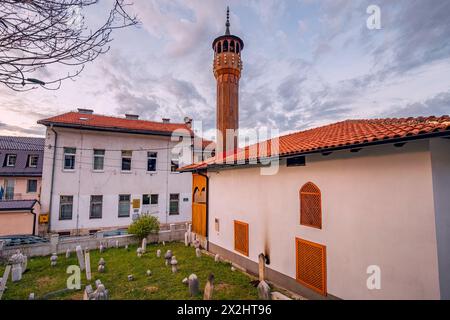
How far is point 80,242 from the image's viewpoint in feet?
38.1

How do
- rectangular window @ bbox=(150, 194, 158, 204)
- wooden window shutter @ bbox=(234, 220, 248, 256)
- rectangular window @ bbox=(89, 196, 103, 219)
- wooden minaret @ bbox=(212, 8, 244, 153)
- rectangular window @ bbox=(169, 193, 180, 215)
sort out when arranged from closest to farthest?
wooden window shutter @ bbox=(234, 220, 248, 256) < rectangular window @ bbox=(89, 196, 103, 219) < wooden minaret @ bbox=(212, 8, 244, 153) < rectangular window @ bbox=(150, 194, 158, 204) < rectangular window @ bbox=(169, 193, 180, 215)

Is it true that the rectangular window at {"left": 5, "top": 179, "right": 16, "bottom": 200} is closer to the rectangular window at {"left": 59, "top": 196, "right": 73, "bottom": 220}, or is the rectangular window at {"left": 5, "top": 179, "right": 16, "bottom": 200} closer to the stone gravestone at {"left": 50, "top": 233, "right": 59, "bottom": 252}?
the rectangular window at {"left": 59, "top": 196, "right": 73, "bottom": 220}

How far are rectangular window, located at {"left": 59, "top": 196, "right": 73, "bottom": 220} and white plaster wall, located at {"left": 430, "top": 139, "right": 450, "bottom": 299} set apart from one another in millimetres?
17868

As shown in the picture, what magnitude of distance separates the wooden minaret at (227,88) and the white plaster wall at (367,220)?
8.78 m

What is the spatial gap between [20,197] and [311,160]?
24.5 m

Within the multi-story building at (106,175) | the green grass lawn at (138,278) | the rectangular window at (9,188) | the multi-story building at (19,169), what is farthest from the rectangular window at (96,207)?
the rectangular window at (9,188)

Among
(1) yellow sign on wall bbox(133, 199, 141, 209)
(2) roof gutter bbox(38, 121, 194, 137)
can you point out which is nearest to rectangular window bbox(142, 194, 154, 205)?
(1) yellow sign on wall bbox(133, 199, 141, 209)

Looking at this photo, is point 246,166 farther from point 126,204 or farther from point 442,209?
point 126,204

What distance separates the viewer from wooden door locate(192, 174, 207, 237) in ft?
38.6

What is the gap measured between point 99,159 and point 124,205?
377 centimetres

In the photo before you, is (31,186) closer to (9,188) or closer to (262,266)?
(9,188)

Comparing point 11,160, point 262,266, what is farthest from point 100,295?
point 11,160
